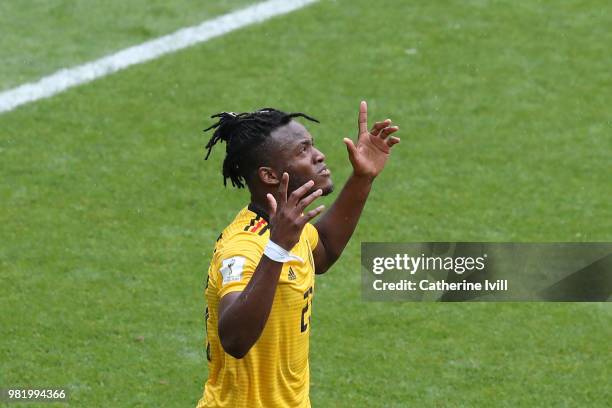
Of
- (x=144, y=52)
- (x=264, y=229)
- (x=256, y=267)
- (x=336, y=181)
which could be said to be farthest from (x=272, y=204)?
(x=144, y=52)

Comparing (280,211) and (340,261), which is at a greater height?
(280,211)

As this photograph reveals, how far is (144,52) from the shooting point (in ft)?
46.3

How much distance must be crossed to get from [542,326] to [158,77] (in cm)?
576

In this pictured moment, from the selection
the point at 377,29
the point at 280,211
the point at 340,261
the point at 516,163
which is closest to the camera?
the point at 280,211

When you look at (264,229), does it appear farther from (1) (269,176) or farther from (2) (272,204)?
(2) (272,204)

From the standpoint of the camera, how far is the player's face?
569 centimetres

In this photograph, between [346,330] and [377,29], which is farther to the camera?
[377,29]

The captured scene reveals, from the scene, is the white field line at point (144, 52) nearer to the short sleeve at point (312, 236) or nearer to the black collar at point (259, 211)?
the short sleeve at point (312, 236)

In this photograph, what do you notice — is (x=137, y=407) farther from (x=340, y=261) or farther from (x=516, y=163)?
(x=516, y=163)

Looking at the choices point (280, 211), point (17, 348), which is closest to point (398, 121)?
point (17, 348)

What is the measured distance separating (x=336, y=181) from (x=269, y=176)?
5.91m

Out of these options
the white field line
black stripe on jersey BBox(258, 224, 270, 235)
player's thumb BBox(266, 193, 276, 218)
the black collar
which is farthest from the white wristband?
the white field line

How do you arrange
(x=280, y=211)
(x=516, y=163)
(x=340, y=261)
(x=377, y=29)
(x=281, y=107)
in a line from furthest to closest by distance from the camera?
(x=377, y=29), (x=281, y=107), (x=516, y=163), (x=340, y=261), (x=280, y=211)

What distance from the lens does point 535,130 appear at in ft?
41.1
